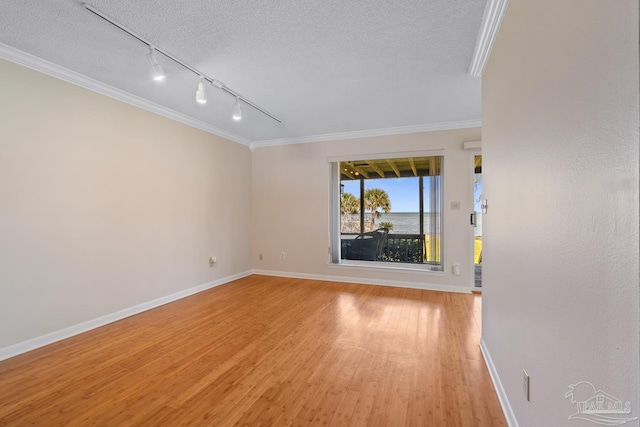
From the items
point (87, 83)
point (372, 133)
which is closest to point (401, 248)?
point (372, 133)

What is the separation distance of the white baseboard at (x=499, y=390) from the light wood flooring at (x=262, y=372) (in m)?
0.05

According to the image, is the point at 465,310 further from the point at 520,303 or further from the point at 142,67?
the point at 142,67

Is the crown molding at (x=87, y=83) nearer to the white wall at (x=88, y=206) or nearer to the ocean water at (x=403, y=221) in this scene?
the white wall at (x=88, y=206)

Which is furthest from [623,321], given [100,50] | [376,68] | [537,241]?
[100,50]

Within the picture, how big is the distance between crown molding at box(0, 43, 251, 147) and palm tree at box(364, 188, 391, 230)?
4.02 meters

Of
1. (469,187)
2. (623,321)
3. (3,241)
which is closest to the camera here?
(623,321)

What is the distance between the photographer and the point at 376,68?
261 cm

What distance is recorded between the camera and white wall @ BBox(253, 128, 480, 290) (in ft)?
13.8

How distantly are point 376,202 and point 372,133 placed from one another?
2.55 m

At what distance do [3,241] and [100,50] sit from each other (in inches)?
69.6

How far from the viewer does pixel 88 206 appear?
9.34 ft

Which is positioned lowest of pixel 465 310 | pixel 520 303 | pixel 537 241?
pixel 465 310

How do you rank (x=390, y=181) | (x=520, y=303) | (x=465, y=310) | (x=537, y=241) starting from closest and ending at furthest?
(x=537, y=241) → (x=520, y=303) → (x=465, y=310) → (x=390, y=181)

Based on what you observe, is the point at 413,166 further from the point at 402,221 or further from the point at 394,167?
the point at 402,221
